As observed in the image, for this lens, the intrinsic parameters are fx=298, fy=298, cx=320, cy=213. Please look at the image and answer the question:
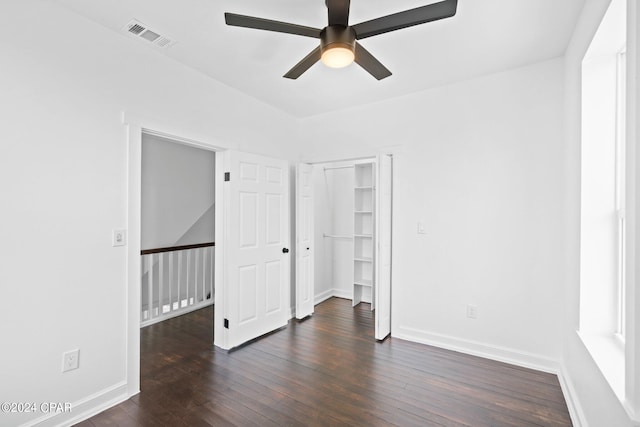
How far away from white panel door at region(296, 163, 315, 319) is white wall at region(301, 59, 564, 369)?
3.00 ft

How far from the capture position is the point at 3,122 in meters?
1.73

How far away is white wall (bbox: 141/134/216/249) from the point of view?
14.0 feet

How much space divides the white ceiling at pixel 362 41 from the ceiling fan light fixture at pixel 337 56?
43 cm

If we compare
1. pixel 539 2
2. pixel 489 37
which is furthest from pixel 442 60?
pixel 539 2

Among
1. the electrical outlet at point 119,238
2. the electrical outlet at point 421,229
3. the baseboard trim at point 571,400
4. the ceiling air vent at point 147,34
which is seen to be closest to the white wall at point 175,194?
the ceiling air vent at point 147,34

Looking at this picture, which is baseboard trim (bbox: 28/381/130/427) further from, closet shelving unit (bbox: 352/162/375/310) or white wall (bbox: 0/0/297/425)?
closet shelving unit (bbox: 352/162/375/310)

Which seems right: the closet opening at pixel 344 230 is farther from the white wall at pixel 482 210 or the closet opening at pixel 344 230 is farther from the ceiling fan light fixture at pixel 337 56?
the ceiling fan light fixture at pixel 337 56

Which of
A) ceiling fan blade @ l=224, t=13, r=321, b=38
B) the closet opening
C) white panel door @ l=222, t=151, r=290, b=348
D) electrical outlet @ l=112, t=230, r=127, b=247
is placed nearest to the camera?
ceiling fan blade @ l=224, t=13, r=321, b=38

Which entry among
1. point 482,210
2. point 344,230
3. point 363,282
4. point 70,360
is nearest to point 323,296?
point 363,282

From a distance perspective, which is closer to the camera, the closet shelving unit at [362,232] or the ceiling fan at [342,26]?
the ceiling fan at [342,26]

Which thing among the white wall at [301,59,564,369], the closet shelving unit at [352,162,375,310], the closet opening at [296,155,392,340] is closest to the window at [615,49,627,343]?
the white wall at [301,59,564,369]

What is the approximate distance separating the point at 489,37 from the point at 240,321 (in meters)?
3.45

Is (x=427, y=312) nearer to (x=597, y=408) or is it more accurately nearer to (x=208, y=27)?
(x=597, y=408)

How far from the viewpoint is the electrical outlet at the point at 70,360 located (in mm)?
1964
